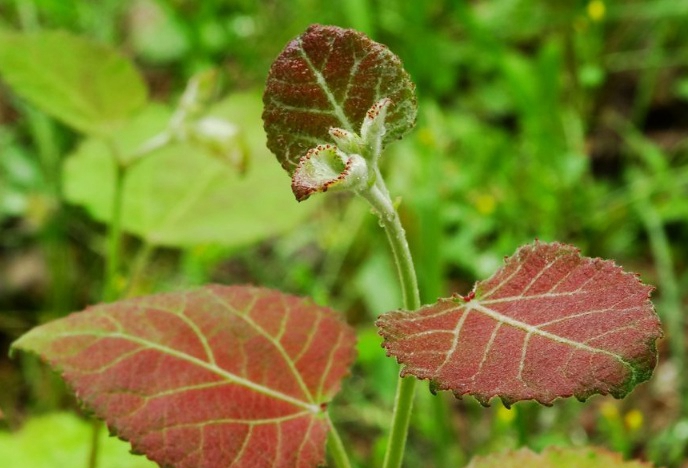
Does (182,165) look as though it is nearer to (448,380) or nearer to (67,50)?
(67,50)

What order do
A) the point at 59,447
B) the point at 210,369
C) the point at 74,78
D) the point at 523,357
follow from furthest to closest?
1. the point at 59,447
2. the point at 74,78
3. the point at 210,369
4. the point at 523,357

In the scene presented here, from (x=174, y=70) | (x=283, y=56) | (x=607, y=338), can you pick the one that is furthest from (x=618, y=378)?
(x=174, y=70)

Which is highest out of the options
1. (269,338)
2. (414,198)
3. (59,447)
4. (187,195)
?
(414,198)

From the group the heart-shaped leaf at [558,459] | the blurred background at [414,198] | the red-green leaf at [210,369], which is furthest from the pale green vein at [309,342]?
the blurred background at [414,198]

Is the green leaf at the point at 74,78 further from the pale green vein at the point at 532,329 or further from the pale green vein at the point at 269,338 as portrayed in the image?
the pale green vein at the point at 532,329

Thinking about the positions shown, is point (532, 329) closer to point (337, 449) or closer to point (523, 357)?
point (523, 357)

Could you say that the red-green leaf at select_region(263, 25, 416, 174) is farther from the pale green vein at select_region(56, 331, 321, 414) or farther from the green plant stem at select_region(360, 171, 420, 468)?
A: the pale green vein at select_region(56, 331, 321, 414)

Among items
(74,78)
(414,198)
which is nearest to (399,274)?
(74,78)
